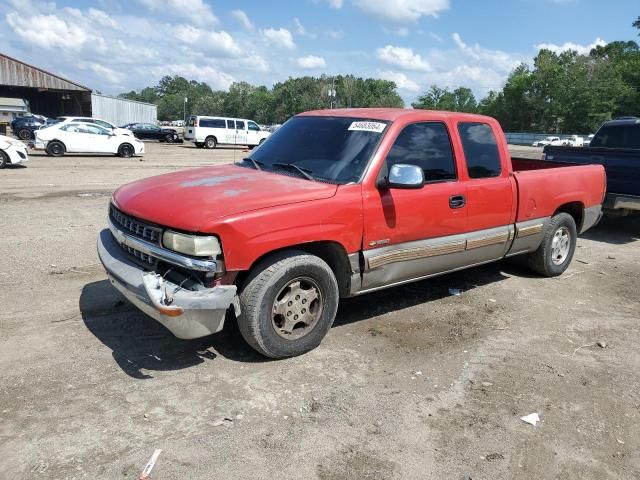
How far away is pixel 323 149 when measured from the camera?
4676 millimetres

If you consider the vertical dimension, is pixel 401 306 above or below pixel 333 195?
below

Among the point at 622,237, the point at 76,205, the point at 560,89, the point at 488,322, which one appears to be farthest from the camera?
the point at 560,89

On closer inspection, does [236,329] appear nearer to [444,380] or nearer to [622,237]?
[444,380]

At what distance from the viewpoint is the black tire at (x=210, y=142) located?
32906mm

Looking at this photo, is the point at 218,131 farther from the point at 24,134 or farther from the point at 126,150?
the point at 24,134

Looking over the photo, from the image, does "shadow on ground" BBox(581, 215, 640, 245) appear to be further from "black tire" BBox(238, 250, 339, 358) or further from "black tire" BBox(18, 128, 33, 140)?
"black tire" BBox(18, 128, 33, 140)

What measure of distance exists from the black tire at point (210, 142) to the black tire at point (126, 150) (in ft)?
35.1

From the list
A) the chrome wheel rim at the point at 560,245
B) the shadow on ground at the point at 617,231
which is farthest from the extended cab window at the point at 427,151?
the shadow on ground at the point at 617,231

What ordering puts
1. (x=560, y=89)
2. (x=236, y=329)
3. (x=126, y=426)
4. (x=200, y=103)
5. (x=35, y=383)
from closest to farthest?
(x=126, y=426) < (x=35, y=383) < (x=236, y=329) < (x=560, y=89) < (x=200, y=103)

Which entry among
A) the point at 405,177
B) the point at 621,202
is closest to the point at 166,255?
the point at 405,177

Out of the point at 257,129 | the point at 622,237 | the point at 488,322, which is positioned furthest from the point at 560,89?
the point at 488,322

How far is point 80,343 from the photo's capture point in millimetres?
4211

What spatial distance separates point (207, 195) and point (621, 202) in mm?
7121

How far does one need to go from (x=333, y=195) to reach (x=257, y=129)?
1218 inches
